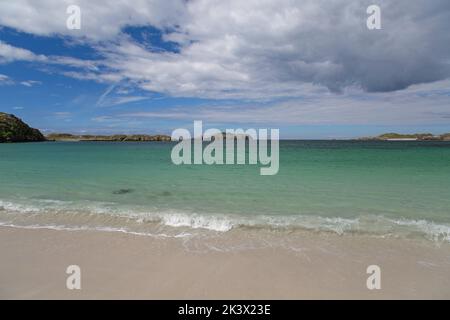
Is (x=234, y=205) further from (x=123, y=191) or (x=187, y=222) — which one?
(x=123, y=191)

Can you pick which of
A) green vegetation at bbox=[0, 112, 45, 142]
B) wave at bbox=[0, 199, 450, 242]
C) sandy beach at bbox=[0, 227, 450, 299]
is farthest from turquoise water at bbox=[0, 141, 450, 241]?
green vegetation at bbox=[0, 112, 45, 142]

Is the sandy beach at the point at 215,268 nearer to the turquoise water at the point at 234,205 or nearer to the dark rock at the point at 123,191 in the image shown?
the turquoise water at the point at 234,205

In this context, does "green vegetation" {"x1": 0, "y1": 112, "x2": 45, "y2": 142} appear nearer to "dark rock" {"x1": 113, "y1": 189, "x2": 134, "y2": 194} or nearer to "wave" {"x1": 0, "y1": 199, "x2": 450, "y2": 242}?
"dark rock" {"x1": 113, "y1": 189, "x2": 134, "y2": 194}

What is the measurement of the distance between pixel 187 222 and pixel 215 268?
3852mm

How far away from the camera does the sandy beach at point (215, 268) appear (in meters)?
5.43

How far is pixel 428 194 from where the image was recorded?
49.5ft

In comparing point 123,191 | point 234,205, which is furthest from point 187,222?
point 123,191

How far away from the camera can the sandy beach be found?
17.8ft

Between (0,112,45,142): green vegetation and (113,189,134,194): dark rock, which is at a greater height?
(0,112,45,142): green vegetation

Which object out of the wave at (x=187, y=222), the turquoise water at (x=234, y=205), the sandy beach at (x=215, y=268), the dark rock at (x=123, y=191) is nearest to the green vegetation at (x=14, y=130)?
the turquoise water at (x=234, y=205)

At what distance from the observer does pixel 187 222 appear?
10.1 m

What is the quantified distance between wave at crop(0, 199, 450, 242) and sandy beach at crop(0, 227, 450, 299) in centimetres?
78

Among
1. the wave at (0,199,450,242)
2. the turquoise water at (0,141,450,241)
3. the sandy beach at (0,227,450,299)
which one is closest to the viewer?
the sandy beach at (0,227,450,299)

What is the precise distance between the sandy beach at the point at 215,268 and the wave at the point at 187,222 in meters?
0.78
